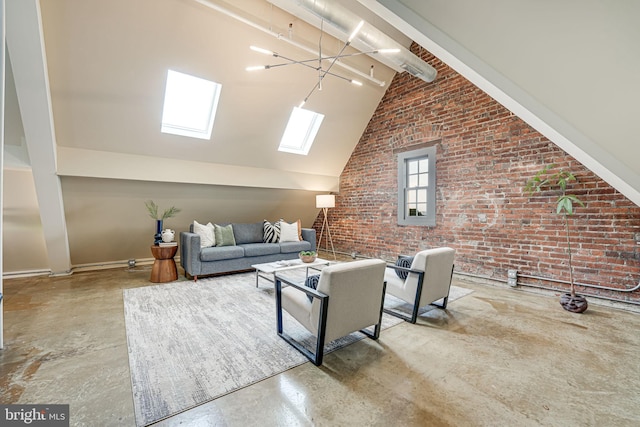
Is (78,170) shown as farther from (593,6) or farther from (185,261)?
(593,6)

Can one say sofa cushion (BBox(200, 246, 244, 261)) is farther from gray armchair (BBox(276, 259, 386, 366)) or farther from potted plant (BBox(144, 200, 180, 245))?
gray armchair (BBox(276, 259, 386, 366))

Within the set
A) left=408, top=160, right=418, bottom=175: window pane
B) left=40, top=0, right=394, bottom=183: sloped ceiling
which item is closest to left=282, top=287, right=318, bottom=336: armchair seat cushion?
left=40, top=0, right=394, bottom=183: sloped ceiling

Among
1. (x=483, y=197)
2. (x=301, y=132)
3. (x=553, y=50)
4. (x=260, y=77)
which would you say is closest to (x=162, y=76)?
(x=260, y=77)

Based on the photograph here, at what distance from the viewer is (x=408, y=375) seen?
6.24 ft

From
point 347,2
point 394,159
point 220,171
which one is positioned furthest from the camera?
point 394,159

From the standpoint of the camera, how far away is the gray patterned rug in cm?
170

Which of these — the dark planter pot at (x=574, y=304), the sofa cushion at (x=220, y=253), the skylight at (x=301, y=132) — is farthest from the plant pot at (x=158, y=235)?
the dark planter pot at (x=574, y=304)

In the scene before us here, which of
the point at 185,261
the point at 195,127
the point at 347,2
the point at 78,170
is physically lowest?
the point at 185,261

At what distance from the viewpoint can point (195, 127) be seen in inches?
175

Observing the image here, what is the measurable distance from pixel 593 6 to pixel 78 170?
5.08m

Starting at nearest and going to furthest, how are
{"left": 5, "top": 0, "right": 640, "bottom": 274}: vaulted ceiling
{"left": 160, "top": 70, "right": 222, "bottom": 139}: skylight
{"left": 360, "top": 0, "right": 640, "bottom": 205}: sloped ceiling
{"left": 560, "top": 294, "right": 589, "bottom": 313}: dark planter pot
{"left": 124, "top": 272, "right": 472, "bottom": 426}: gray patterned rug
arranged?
{"left": 360, "top": 0, "right": 640, "bottom": 205}: sloped ceiling → {"left": 5, "top": 0, "right": 640, "bottom": 274}: vaulted ceiling → {"left": 124, "top": 272, "right": 472, "bottom": 426}: gray patterned rug → {"left": 560, "top": 294, "right": 589, "bottom": 313}: dark planter pot → {"left": 160, "top": 70, "right": 222, "bottom": 139}: skylight

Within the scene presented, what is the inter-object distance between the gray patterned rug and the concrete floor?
9 centimetres

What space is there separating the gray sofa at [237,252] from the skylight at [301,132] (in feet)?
5.69

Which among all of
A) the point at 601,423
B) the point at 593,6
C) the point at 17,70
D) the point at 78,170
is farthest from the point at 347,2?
the point at 601,423
